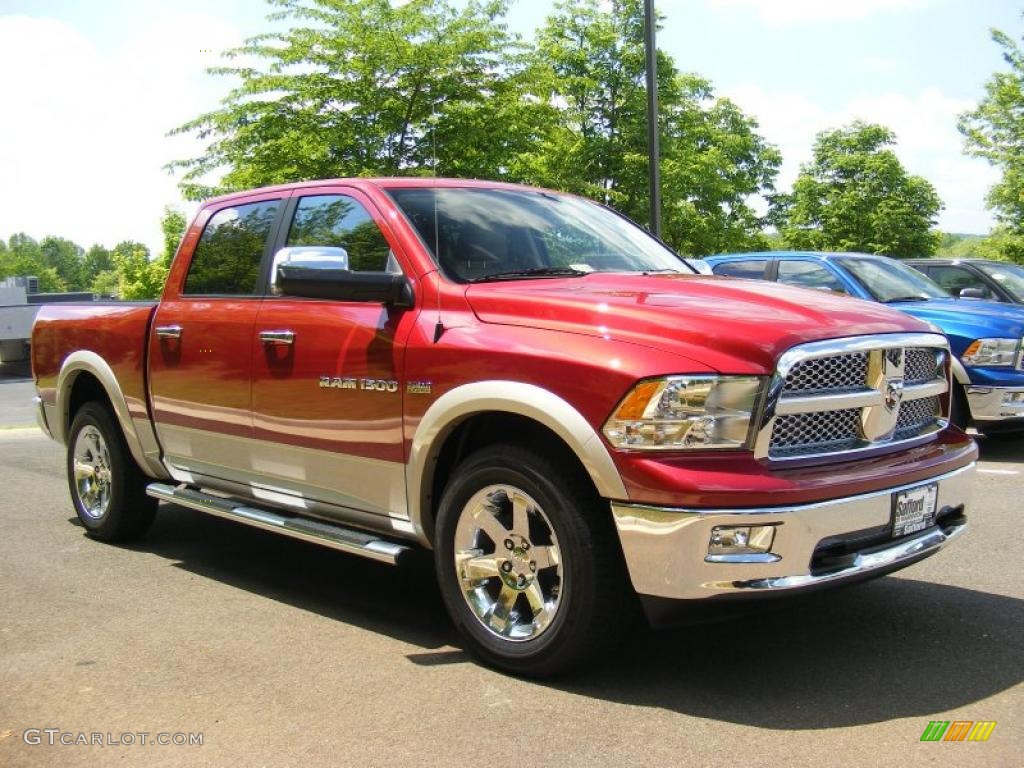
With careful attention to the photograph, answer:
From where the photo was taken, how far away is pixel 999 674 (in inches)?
155

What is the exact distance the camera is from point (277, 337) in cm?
496

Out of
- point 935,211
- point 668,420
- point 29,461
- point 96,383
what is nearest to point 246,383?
point 96,383

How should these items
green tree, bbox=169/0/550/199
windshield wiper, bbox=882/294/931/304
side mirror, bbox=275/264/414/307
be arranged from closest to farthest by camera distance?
side mirror, bbox=275/264/414/307
windshield wiper, bbox=882/294/931/304
green tree, bbox=169/0/550/199

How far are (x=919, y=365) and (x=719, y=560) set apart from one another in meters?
1.35

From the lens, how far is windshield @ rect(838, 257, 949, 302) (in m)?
9.87

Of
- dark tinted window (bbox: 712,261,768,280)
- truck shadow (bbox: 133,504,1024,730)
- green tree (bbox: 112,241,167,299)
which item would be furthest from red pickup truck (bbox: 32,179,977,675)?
green tree (bbox: 112,241,167,299)

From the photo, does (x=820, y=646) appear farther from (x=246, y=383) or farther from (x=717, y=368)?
(x=246, y=383)

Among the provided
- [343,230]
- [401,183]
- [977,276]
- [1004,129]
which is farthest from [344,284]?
[1004,129]

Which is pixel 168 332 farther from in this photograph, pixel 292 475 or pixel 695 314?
pixel 695 314

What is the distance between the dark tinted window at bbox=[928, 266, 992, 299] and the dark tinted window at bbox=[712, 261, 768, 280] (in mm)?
3185

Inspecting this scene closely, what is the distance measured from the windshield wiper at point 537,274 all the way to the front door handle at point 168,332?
6.55ft

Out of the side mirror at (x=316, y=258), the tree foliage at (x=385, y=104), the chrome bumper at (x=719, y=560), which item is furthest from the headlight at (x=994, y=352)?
the tree foliage at (x=385, y=104)

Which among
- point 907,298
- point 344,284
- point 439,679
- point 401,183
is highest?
point 401,183

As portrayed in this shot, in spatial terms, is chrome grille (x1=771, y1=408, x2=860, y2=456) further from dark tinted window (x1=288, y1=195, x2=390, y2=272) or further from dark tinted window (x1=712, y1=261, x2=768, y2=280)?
dark tinted window (x1=712, y1=261, x2=768, y2=280)
